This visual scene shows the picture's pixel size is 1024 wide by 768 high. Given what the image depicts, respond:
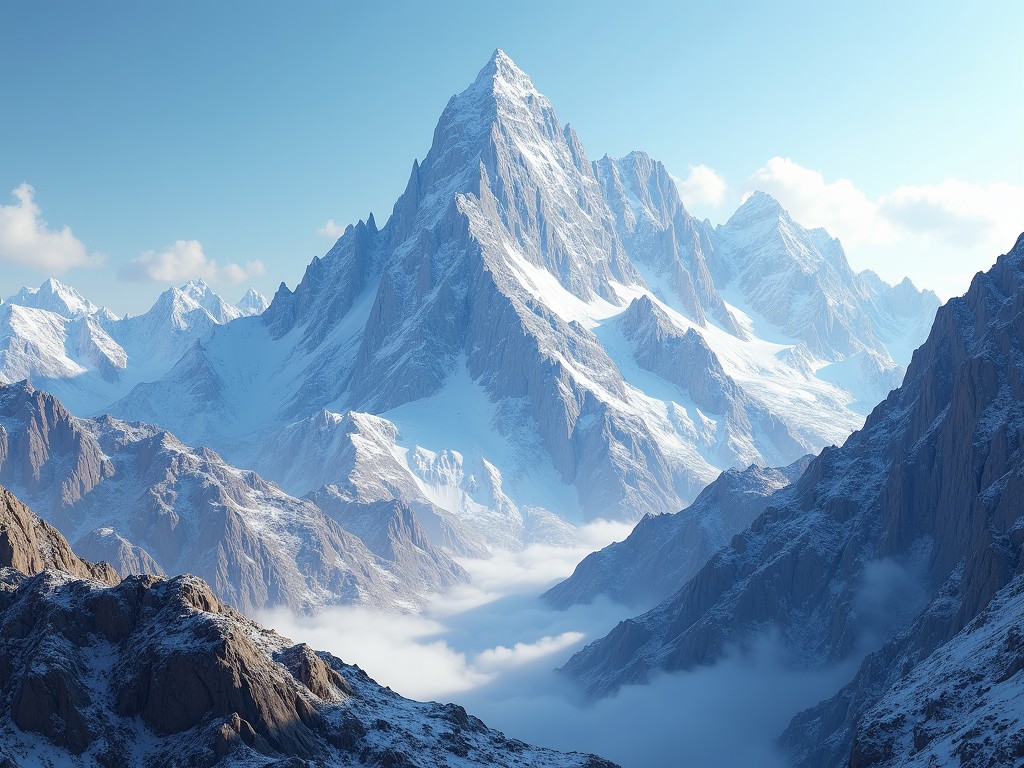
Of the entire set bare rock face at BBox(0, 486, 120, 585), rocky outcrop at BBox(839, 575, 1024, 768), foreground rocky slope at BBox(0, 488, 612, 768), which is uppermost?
bare rock face at BBox(0, 486, 120, 585)

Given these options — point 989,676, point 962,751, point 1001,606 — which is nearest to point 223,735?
point 962,751

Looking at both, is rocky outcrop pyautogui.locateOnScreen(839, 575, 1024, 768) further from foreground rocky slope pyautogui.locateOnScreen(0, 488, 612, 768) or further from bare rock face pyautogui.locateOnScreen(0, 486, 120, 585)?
bare rock face pyautogui.locateOnScreen(0, 486, 120, 585)

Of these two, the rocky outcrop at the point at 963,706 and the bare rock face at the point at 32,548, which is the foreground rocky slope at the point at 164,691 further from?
the rocky outcrop at the point at 963,706

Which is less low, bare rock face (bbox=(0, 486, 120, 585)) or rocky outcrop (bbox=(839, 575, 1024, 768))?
bare rock face (bbox=(0, 486, 120, 585))

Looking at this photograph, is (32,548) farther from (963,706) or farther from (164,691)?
(963,706)

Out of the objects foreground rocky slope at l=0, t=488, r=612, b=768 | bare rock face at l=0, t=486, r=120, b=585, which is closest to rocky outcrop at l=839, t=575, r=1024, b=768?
foreground rocky slope at l=0, t=488, r=612, b=768

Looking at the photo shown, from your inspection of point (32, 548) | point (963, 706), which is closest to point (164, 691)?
point (32, 548)

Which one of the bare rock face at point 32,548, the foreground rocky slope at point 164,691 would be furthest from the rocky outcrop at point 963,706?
the bare rock face at point 32,548

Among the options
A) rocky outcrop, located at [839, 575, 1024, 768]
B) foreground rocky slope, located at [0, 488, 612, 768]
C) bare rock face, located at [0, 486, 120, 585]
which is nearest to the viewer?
foreground rocky slope, located at [0, 488, 612, 768]

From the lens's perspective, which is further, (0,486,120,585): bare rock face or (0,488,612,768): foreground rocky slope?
(0,486,120,585): bare rock face
